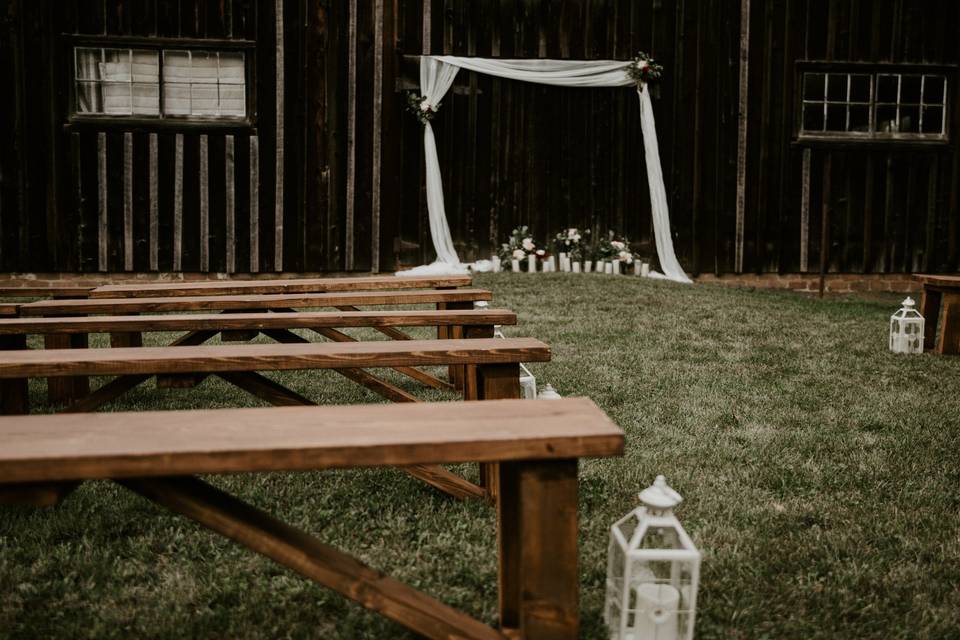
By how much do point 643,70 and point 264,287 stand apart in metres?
6.52

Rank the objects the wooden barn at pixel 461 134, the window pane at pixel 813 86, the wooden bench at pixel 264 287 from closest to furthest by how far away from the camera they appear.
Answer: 1. the wooden bench at pixel 264 287
2. the wooden barn at pixel 461 134
3. the window pane at pixel 813 86

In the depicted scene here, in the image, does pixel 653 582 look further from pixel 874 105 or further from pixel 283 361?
pixel 874 105

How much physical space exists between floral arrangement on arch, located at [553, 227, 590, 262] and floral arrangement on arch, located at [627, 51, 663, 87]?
1839 mm

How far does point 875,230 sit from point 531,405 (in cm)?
992

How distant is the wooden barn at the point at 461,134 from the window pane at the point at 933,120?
0.04 m

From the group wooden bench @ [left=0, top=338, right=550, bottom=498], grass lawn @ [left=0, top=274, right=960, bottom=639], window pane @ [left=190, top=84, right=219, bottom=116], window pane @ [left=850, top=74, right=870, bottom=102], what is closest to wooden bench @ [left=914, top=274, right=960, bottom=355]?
grass lawn @ [left=0, top=274, right=960, bottom=639]

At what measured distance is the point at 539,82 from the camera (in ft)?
32.3

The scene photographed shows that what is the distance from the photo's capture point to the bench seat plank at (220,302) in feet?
12.4

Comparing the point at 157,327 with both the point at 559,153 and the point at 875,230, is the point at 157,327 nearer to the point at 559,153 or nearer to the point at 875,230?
the point at 559,153

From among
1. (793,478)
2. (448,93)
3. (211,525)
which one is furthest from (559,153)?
(211,525)

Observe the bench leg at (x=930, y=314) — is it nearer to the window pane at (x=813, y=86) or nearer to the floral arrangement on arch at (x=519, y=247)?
the floral arrangement on arch at (x=519, y=247)

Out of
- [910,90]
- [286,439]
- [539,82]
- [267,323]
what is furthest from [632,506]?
[910,90]

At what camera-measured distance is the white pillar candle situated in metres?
1.77

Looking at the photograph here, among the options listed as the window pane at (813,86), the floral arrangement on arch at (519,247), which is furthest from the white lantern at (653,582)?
the window pane at (813,86)
